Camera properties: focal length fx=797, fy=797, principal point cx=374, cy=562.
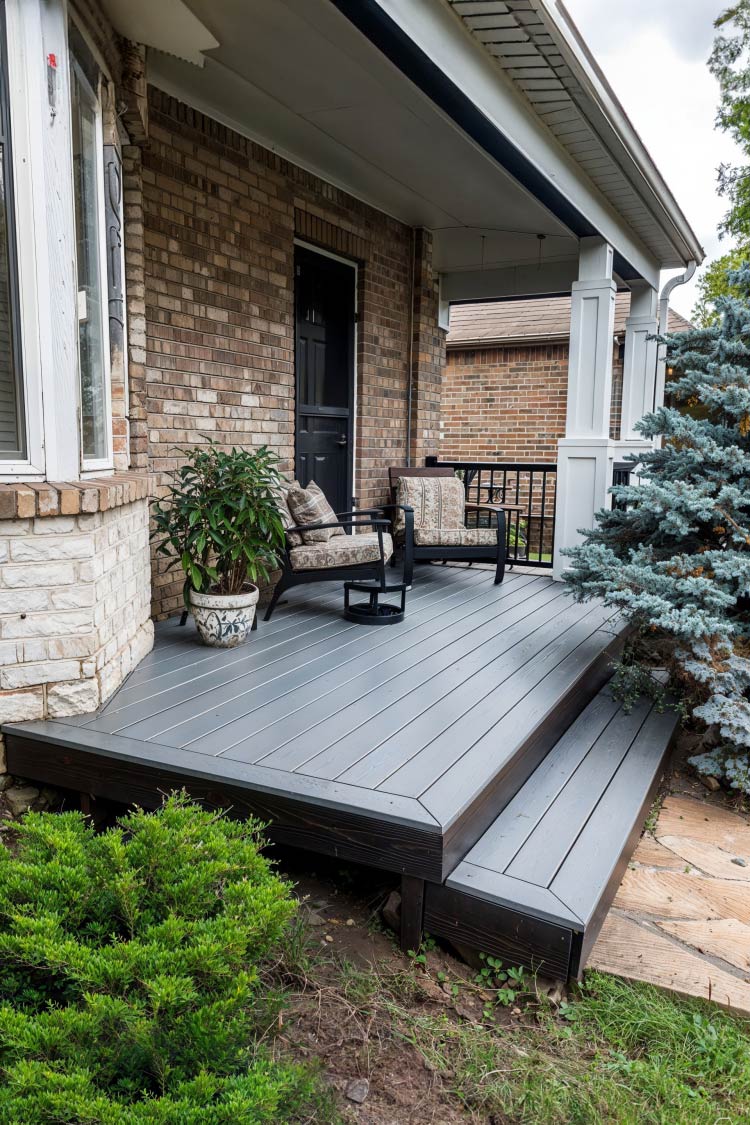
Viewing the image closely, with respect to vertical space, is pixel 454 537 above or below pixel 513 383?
below

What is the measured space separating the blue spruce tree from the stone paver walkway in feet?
1.03

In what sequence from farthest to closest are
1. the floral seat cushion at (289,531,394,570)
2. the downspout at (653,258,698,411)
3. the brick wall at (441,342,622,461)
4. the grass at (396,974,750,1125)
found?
the brick wall at (441,342,622,461), the downspout at (653,258,698,411), the floral seat cushion at (289,531,394,570), the grass at (396,974,750,1125)

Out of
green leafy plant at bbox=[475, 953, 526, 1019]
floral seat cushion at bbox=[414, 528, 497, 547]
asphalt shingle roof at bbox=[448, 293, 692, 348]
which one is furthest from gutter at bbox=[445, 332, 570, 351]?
green leafy plant at bbox=[475, 953, 526, 1019]

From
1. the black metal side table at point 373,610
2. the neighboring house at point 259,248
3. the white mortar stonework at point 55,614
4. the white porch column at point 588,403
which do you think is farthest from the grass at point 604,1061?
the white porch column at point 588,403

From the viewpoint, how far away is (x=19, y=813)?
2582 mm

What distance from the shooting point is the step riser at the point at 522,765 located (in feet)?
6.72

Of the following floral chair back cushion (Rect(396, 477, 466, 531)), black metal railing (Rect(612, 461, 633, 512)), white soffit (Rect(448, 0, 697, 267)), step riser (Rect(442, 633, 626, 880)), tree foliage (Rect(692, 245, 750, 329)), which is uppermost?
tree foliage (Rect(692, 245, 750, 329))

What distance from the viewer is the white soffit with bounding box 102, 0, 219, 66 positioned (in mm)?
2906

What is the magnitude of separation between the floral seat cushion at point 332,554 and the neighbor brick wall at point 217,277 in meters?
0.68

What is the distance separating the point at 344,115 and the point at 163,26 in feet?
4.57

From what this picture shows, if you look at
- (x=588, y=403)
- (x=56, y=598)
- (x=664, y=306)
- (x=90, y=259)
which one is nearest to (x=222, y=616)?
(x=56, y=598)

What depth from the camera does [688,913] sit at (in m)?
2.26

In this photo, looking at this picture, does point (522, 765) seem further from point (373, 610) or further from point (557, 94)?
point (557, 94)

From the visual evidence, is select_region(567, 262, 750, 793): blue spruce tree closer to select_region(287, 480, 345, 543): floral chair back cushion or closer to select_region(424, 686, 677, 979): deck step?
select_region(424, 686, 677, 979): deck step
